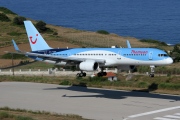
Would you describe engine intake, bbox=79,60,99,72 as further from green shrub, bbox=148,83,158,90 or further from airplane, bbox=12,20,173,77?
green shrub, bbox=148,83,158,90

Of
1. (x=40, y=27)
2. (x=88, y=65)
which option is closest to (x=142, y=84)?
(x=88, y=65)

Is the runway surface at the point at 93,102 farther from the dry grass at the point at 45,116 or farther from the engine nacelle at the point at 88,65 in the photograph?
the engine nacelle at the point at 88,65

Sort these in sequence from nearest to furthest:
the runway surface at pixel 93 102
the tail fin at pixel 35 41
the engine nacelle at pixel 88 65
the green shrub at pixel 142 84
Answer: the runway surface at pixel 93 102, the engine nacelle at pixel 88 65, the green shrub at pixel 142 84, the tail fin at pixel 35 41

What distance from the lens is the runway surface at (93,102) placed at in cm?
4859

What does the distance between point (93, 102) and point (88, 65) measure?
5188 millimetres

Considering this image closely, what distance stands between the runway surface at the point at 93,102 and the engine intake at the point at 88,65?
352 centimetres

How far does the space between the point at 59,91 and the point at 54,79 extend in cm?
991

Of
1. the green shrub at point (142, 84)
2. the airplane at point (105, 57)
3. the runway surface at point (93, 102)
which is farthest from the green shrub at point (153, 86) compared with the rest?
the airplane at point (105, 57)

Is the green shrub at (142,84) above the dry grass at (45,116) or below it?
above

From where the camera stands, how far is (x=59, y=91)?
66.3m

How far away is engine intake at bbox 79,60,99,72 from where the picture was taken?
196 ft

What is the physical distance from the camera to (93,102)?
56.7 meters

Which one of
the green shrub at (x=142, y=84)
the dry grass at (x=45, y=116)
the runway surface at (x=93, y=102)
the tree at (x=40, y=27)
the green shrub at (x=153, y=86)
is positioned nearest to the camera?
the dry grass at (x=45, y=116)

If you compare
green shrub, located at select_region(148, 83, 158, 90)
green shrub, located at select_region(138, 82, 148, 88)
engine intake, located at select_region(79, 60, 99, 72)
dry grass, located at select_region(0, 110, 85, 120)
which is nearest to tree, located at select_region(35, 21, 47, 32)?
green shrub, located at select_region(138, 82, 148, 88)
